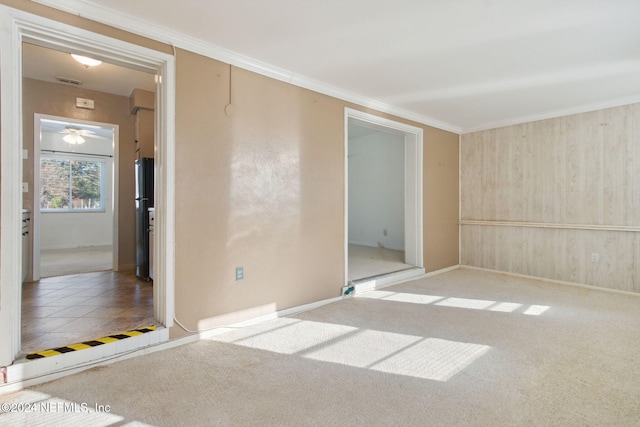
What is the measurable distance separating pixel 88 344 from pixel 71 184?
677 cm

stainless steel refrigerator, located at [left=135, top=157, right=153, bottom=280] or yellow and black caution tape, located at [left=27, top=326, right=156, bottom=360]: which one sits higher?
stainless steel refrigerator, located at [left=135, top=157, right=153, bottom=280]

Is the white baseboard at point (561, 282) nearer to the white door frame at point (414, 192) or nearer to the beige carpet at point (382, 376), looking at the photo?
the beige carpet at point (382, 376)

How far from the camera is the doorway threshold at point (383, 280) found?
3625 millimetres

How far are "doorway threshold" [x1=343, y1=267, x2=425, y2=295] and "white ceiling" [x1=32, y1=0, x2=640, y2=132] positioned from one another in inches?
86.9

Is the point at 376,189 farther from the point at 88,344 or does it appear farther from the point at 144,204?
the point at 88,344

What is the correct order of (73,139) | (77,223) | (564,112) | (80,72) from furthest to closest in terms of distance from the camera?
(77,223) → (73,139) → (564,112) → (80,72)

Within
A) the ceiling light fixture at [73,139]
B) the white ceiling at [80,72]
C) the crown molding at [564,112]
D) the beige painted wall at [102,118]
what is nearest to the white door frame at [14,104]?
the white ceiling at [80,72]

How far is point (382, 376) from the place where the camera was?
1.85m

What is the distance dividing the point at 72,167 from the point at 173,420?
7839 millimetres

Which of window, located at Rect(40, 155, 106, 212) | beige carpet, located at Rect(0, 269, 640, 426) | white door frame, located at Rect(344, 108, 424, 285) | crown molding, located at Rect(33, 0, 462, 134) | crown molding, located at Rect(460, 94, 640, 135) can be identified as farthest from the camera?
window, located at Rect(40, 155, 106, 212)

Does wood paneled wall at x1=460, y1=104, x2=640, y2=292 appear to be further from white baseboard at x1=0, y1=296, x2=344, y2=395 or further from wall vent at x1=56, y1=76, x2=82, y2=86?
wall vent at x1=56, y1=76, x2=82, y2=86

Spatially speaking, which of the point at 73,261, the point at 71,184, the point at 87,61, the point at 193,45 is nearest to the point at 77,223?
the point at 71,184

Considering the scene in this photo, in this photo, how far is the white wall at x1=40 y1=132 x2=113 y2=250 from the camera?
21.9 ft

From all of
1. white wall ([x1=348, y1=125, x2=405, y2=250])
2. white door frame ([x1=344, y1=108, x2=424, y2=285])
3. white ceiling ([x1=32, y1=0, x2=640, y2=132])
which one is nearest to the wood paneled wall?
white ceiling ([x1=32, y1=0, x2=640, y2=132])
